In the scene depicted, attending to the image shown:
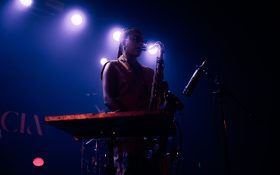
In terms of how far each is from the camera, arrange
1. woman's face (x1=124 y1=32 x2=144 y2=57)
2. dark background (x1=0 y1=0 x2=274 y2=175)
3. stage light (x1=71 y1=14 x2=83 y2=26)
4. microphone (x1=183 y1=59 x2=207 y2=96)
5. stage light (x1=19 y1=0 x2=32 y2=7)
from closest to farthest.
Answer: woman's face (x1=124 y1=32 x2=144 y2=57)
microphone (x1=183 y1=59 x2=207 y2=96)
dark background (x1=0 y1=0 x2=274 y2=175)
stage light (x1=19 y1=0 x2=32 y2=7)
stage light (x1=71 y1=14 x2=83 y2=26)

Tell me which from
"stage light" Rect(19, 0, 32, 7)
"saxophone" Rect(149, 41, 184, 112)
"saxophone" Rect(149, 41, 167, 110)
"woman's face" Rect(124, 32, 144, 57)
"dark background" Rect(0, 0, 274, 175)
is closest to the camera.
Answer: "saxophone" Rect(149, 41, 184, 112)

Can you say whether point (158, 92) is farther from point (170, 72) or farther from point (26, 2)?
point (170, 72)

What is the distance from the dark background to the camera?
8.52m

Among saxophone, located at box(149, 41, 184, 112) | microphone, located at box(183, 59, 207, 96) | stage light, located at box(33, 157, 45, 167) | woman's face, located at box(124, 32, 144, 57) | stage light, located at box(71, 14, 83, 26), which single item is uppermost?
stage light, located at box(71, 14, 83, 26)

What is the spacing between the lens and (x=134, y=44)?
4.22 metres

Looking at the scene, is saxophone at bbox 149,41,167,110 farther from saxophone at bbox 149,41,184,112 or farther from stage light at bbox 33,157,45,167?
stage light at bbox 33,157,45,167

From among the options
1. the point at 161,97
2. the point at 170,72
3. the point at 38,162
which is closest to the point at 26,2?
the point at 38,162

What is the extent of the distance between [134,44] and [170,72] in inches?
242

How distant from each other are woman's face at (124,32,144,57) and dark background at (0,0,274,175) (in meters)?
4.30

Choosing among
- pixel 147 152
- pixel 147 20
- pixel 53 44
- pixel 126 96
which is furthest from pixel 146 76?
pixel 147 20

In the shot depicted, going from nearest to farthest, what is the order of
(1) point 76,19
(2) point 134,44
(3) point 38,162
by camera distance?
(2) point 134,44 < (3) point 38,162 < (1) point 76,19

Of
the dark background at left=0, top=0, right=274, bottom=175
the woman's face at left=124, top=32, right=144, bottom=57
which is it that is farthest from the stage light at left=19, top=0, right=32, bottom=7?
the woman's face at left=124, top=32, right=144, bottom=57

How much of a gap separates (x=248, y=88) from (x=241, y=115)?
2.45ft

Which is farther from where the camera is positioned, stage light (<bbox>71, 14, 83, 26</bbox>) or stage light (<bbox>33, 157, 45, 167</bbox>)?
stage light (<bbox>71, 14, 83, 26</bbox>)
